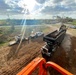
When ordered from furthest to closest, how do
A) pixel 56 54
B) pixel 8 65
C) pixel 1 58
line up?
1. pixel 56 54
2. pixel 1 58
3. pixel 8 65

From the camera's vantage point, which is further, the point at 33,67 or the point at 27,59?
the point at 27,59

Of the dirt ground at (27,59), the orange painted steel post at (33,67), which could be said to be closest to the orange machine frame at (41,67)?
the orange painted steel post at (33,67)

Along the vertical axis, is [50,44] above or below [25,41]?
above

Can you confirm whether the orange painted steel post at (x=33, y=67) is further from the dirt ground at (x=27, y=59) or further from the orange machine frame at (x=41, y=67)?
the dirt ground at (x=27, y=59)

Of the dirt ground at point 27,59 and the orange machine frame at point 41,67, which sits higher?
the orange machine frame at point 41,67

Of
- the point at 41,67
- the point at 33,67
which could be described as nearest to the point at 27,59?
the point at 41,67

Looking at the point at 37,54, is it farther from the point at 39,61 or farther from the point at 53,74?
the point at 39,61

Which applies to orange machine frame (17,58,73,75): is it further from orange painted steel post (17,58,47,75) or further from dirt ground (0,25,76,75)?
dirt ground (0,25,76,75)

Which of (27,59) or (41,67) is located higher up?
(41,67)

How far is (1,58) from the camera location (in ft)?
33.9

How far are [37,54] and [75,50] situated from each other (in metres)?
4.12

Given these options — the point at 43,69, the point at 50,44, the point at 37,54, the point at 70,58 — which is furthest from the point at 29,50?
the point at 43,69

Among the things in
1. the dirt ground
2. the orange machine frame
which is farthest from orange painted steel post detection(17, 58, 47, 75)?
the dirt ground

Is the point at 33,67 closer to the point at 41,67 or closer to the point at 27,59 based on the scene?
the point at 41,67
